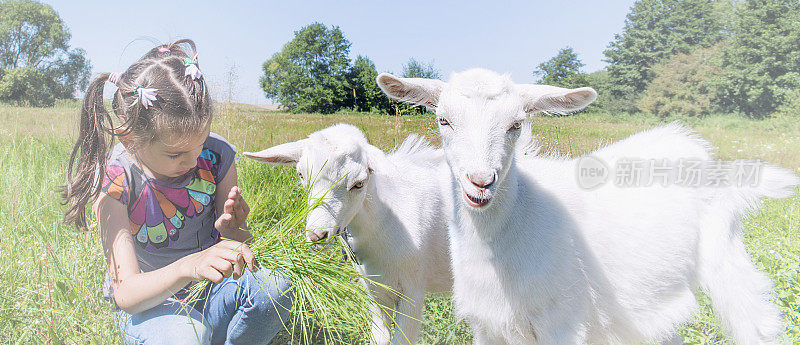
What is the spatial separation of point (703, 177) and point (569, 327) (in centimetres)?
154

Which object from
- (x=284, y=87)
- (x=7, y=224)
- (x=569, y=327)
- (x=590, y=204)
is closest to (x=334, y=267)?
(x=569, y=327)

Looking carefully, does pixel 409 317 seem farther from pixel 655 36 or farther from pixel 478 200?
pixel 655 36

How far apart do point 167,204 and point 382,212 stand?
1.23 m

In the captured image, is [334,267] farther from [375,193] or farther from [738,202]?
[738,202]

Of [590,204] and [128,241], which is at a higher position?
[590,204]

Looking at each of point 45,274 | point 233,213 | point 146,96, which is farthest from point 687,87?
point 45,274

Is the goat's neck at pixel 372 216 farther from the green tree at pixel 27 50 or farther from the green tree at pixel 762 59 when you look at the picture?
the green tree at pixel 762 59

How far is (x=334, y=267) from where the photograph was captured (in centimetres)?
194

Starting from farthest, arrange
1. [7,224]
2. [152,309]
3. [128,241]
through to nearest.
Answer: [7,224]
[152,309]
[128,241]

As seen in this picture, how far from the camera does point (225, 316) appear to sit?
213 centimetres

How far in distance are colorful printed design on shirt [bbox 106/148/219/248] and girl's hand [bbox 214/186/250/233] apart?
0.25 metres

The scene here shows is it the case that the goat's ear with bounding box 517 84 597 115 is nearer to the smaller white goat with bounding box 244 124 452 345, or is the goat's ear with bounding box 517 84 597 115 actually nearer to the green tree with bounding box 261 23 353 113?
the smaller white goat with bounding box 244 124 452 345

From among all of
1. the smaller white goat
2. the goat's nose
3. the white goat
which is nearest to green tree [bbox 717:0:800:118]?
the white goat

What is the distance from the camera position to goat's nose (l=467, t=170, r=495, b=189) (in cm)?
152
